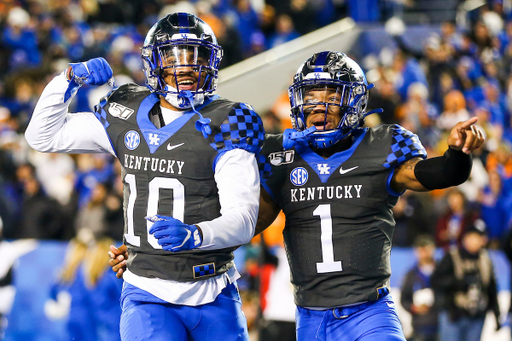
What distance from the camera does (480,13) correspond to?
11.4 metres

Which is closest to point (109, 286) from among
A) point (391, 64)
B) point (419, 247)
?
point (419, 247)

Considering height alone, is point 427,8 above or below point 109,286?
above

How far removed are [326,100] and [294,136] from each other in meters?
0.26

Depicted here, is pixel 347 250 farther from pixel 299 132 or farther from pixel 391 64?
pixel 391 64

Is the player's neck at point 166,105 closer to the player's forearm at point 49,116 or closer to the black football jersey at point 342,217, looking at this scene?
the player's forearm at point 49,116

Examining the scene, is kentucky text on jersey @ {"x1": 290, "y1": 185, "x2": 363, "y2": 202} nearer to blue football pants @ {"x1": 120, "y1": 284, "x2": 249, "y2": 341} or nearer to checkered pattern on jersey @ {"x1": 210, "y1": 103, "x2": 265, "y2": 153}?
checkered pattern on jersey @ {"x1": 210, "y1": 103, "x2": 265, "y2": 153}

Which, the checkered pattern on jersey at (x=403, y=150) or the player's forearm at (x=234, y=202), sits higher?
the checkered pattern on jersey at (x=403, y=150)

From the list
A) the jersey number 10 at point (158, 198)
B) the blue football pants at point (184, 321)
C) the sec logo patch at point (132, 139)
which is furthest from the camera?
the sec logo patch at point (132, 139)

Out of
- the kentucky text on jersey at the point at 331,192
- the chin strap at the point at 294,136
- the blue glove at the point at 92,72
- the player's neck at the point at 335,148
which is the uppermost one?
the blue glove at the point at 92,72

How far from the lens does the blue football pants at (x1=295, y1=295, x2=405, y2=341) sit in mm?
3287

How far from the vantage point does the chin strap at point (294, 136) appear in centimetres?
349

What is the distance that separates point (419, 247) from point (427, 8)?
22.3ft

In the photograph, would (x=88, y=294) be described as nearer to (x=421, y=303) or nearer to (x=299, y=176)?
(x=421, y=303)

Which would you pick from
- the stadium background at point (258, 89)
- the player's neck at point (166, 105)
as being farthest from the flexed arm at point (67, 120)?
the stadium background at point (258, 89)
